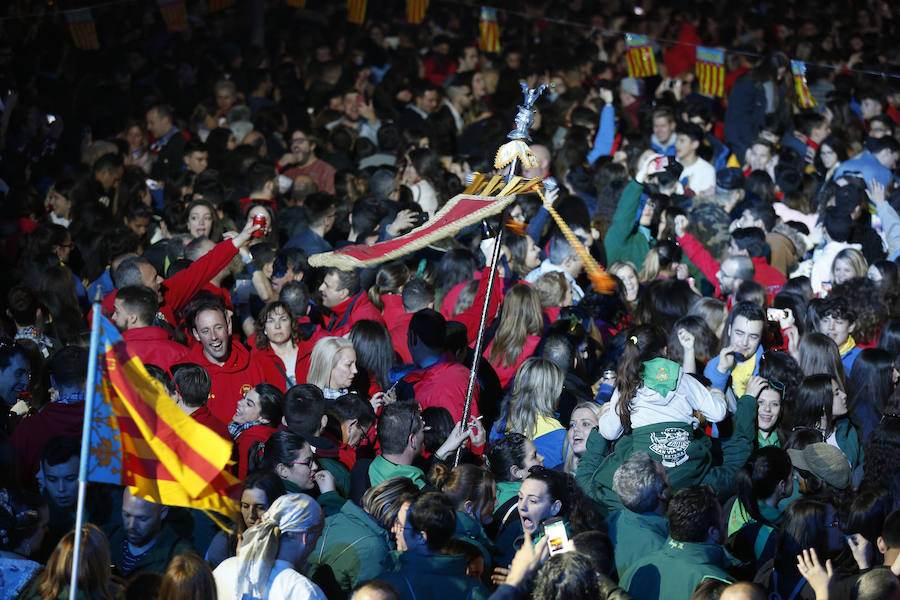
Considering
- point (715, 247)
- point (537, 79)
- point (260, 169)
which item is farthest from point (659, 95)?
point (260, 169)

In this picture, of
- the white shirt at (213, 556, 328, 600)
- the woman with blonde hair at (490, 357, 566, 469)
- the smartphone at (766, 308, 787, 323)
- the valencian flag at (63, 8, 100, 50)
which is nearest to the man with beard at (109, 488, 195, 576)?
the white shirt at (213, 556, 328, 600)

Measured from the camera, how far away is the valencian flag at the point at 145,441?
439 cm

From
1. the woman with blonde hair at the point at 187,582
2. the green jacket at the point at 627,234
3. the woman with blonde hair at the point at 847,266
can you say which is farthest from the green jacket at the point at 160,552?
the woman with blonde hair at the point at 847,266

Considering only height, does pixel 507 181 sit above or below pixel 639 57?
above

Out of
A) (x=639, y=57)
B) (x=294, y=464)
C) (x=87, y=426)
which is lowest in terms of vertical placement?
(x=639, y=57)

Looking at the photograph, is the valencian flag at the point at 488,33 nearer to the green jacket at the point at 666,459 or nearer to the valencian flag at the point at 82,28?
the valencian flag at the point at 82,28

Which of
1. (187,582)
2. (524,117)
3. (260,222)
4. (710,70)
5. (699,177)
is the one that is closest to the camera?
(187,582)

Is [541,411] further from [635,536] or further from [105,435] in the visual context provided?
[105,435]

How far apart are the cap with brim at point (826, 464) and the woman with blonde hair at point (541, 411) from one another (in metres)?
A: 1.45

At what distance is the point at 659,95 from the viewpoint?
49.9 ft

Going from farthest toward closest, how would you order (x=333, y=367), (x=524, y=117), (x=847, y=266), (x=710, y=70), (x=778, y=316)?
1. (x=710, y=70)
2. (x=847, y=266)
3. (x=778, y=316)
4. (x=333, y=367)
5. (x=524, y=117)

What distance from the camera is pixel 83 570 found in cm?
439

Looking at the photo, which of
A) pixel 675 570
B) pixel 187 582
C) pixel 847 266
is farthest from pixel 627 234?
pixel 187 582

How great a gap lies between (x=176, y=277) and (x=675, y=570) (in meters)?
4.68
